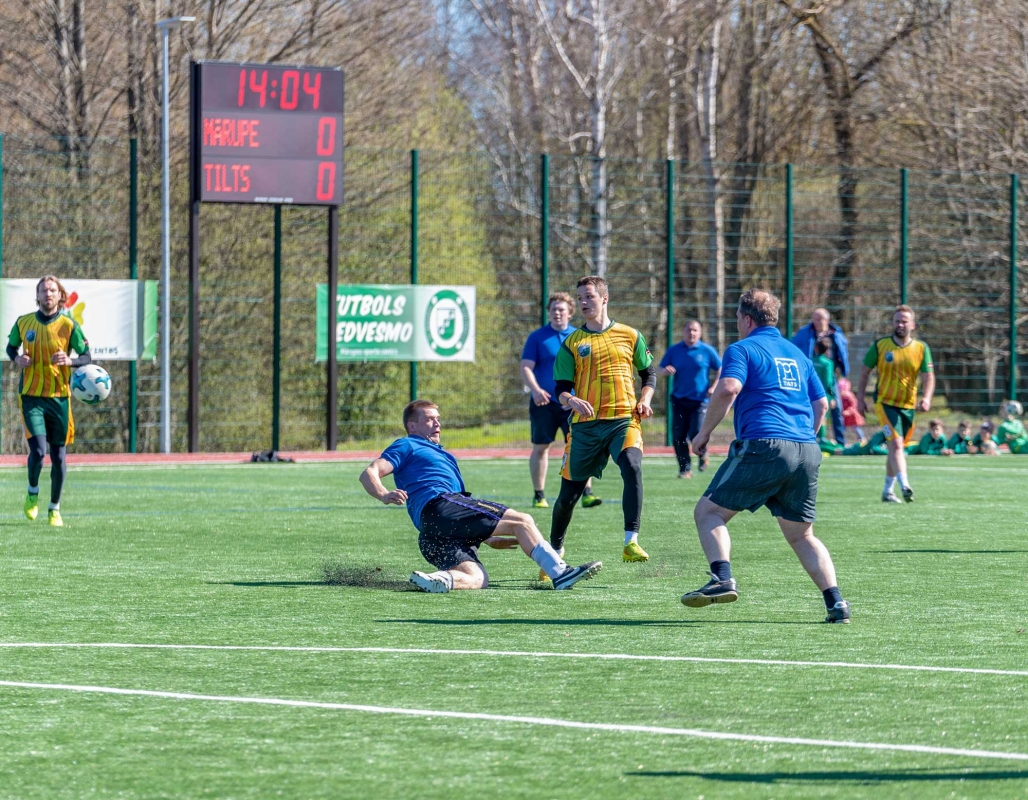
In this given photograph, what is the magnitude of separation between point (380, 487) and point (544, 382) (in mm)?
6395

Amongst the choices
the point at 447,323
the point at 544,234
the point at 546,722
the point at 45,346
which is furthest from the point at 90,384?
the point at 544,234

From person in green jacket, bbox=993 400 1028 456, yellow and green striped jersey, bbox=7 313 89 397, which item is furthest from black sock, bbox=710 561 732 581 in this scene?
person in green jacket, bbox=993 400 1028 456

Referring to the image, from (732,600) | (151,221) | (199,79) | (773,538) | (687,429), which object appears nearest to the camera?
(732,600)

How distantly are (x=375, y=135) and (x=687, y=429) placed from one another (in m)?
17.0

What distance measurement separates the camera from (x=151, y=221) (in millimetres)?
30484

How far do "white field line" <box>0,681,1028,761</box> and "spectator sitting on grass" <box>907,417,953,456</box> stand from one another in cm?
2152

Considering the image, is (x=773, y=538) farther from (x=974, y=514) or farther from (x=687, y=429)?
(x=687, y=429)

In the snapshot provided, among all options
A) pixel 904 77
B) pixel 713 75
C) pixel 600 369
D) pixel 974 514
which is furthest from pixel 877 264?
pixel 600 369

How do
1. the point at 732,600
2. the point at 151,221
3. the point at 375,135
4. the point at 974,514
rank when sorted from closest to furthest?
the point at 732,600, the point at 974,514, the point at 151,221, the point at 375,135

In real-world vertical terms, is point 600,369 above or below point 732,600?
above

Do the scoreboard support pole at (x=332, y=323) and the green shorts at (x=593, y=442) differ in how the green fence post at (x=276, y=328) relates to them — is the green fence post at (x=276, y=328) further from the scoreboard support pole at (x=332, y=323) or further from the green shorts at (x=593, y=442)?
the green shorts at (x=593, y=442)

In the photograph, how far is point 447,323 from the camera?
91.5ft

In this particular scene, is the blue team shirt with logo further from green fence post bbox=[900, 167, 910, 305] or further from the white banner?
green fence post bbox=[900, 167, 910, 305]

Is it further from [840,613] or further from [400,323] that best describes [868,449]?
[840,613]
